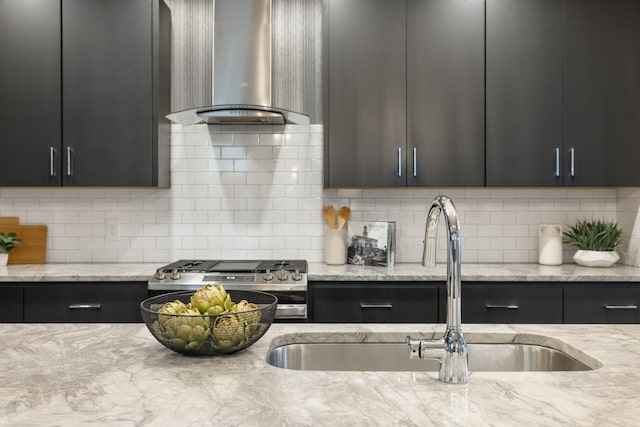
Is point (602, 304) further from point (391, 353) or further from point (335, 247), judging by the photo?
point (391, 353)

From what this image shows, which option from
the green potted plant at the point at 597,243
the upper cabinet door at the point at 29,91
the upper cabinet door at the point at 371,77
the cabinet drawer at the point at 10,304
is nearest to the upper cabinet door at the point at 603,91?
the green potted plant at the point at 597,243

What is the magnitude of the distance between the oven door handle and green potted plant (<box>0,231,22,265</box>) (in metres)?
1.83

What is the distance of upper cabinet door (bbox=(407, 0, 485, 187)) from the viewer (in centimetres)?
314

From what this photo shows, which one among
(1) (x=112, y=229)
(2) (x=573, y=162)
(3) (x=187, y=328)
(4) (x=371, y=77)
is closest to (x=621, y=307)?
(2) (x=573, y=162)

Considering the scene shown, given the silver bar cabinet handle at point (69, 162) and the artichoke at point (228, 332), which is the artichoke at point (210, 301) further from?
the silver bar cabinet handle at point (69, 162)

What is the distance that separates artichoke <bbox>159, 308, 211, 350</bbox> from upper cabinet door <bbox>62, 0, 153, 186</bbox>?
6.90 feet

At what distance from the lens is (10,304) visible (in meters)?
2.85

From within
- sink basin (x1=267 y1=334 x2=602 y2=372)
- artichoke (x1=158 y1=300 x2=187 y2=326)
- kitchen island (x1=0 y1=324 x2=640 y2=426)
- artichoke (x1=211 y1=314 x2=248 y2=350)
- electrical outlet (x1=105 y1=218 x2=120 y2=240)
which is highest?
electrical outlet (x1=105 y1=218 x2=120 y2=240)

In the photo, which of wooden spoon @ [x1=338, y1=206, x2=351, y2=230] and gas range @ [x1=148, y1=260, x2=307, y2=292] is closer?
gas range @ [x1=148, y1=260, x2=307, y2=292]

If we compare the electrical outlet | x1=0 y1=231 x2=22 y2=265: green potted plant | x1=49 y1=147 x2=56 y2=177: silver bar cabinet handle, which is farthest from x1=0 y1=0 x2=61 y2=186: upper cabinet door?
the electrical outlet

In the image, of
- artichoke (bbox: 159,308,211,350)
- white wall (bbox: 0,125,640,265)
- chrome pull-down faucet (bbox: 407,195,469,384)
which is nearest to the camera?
chrome pull-down faucet (bbox: 407,195,469,384)

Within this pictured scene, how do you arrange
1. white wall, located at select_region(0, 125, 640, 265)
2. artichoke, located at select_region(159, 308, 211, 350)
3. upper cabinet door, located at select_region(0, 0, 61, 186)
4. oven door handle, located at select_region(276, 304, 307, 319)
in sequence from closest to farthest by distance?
1. artichoke, located at select_region(159, 308, 211, 350)
2. oven door handle, located at select_region(276, 304, 307, 319)
3. upper cabinet door, located at select_region(0, 0, 61, 186)
4. white wall, located at select_region(0, 125, 640, 265)

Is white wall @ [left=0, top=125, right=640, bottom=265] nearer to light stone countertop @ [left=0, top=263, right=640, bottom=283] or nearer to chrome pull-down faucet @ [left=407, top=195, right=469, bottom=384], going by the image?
light stone countertop @ [left=0, top=263, right=640, bottom=283]

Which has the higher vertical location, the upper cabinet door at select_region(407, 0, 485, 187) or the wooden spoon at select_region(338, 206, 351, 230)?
the upper cabinet door at select_region(407, 0, 485, 187)
